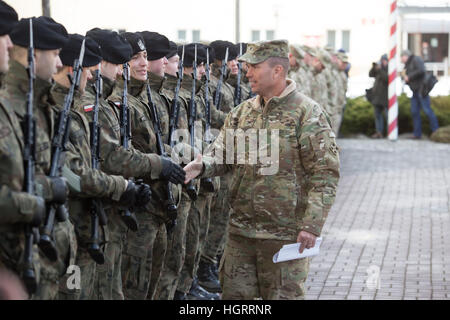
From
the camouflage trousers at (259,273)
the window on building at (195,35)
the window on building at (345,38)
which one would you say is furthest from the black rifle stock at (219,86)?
the window on building at (345,38)

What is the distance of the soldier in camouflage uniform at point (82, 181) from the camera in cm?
484

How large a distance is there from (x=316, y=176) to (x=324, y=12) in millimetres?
39360

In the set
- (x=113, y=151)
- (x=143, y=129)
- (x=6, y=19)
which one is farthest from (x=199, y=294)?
(x=6, y=19)

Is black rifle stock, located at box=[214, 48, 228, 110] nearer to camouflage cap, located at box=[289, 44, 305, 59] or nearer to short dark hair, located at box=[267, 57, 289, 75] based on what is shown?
short dark hair, located at box=[267, 57, 289, 75]

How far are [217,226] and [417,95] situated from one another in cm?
1298

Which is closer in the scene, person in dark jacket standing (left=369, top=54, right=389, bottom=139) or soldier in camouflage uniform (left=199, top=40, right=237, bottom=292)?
soldier in camouflage uniform (left=199, top=40, right=237, bottom=292)

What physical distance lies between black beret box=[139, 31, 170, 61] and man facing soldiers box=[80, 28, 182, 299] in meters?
0.84

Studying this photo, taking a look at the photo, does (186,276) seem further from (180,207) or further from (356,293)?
(356,293)

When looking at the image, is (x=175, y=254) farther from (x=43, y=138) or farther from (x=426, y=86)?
(x=426, y=86)

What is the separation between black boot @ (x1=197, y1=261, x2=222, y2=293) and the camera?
8289 millimetres

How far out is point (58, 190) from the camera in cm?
423

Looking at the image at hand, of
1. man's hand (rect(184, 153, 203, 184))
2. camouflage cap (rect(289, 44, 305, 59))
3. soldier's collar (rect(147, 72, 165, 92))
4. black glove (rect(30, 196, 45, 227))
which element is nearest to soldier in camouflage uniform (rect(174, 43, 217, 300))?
soldier's collar (rect(147, 72, 165, 92))

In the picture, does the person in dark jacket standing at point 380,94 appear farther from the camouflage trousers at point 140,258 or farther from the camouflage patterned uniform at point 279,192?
the camouflage patterned uniform at point 279,192
